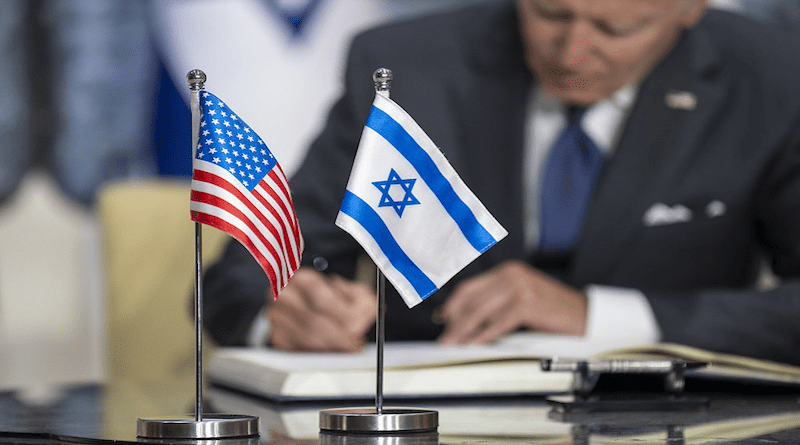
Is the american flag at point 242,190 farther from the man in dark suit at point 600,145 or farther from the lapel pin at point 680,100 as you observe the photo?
the lapel pin at point 680,100

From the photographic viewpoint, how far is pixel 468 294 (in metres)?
1.23

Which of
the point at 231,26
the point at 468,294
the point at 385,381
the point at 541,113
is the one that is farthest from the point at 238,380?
the point at 231,26

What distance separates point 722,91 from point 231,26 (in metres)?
1.22

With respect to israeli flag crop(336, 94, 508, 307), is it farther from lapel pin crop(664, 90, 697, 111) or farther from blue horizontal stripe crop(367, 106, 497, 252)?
lapel pin crop(664, 90, 697, 111)

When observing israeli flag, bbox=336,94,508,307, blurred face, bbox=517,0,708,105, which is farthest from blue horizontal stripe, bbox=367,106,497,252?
blurred face, bbox=517,0,708,105

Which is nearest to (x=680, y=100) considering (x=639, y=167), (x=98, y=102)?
(x=639, y=167)

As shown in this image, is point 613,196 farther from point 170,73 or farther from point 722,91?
point 170,73

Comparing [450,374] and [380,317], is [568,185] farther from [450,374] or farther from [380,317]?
[380,317]

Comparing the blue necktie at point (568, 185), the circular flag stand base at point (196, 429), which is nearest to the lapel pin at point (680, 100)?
the blue necktie at point (568, 185)

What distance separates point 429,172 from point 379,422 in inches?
6.1

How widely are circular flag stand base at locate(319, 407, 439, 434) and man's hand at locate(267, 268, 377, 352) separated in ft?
1.91

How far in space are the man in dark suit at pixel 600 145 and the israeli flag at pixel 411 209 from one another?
814mm

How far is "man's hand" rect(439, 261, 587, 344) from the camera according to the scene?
1199 mm

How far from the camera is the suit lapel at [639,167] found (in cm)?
158
